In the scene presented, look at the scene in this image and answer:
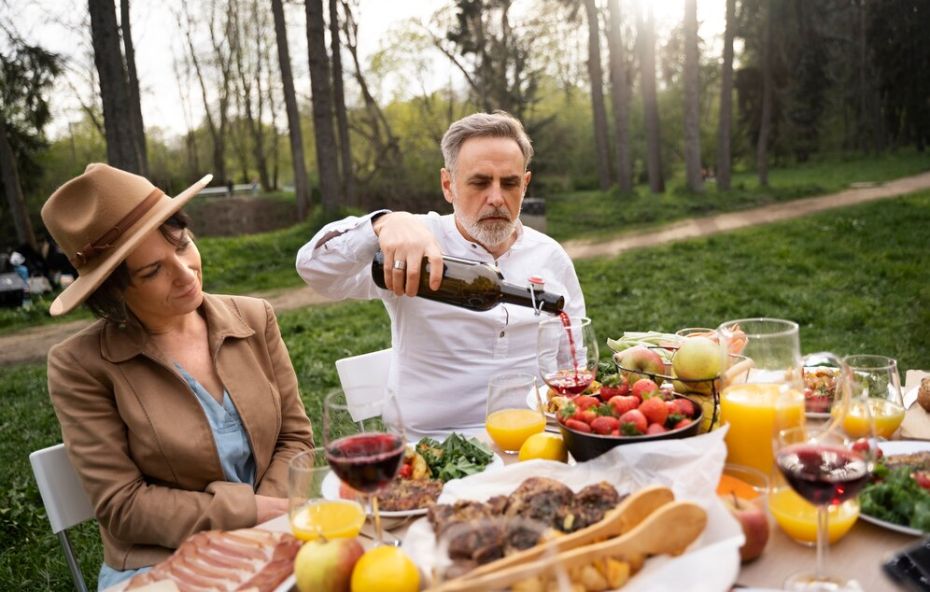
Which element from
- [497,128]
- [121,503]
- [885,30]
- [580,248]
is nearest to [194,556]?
[121,503]

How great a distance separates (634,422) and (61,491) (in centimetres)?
187

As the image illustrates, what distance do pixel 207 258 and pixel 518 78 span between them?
12.2 meters

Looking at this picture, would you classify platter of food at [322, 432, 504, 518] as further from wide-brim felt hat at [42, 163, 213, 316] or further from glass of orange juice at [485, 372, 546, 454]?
wide-brim felt hat at [42, 163, 213, 316]

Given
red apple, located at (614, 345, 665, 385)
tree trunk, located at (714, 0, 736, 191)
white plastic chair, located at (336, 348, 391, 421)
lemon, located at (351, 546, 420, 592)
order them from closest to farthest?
lemon, located at (351, 546, 420, 592)
red apple, located at (614, 345, 665, 385)
white plastic chair, located at (336, 348, 391, 421)
tree trunk, located at (714, 0, 736, 191)

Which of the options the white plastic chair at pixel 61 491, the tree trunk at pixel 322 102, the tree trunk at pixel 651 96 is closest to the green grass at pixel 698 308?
the white plastic chair at pixel 61 491

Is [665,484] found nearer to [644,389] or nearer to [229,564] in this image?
[644,389]

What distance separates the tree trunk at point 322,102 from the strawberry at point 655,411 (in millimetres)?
12813

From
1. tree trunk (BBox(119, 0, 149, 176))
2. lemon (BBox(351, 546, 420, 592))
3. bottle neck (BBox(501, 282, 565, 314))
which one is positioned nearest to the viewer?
lemon (BBox(351, 546, 420, 592))

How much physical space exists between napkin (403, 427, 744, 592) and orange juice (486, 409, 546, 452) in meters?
0.29

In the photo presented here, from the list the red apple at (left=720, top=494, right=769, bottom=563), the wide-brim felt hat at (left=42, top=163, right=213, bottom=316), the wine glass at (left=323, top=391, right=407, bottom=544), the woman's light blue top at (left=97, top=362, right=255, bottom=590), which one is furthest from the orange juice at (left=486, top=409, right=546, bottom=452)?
the wide-brim felt hat at (left=42, top=163, right=213, bottom=316)

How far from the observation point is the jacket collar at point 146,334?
7.38 ft

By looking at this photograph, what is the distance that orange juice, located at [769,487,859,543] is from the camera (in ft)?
4.69

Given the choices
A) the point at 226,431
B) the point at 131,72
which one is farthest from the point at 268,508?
the point at 131,72

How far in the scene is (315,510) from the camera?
1.54 meters
